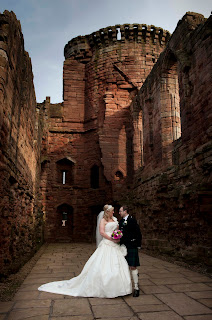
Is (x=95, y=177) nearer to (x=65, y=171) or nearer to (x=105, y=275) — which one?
(x=65, y=171)

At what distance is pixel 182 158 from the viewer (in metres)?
7.84

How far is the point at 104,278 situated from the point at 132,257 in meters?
0.60

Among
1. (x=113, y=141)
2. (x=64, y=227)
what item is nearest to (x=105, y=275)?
(x=113, y=141)

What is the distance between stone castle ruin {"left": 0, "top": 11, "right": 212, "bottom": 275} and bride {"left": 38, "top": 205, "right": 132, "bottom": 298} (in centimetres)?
146

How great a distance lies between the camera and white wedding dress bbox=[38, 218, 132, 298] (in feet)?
13.2

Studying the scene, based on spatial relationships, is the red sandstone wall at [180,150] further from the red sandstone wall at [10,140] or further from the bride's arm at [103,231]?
the red sandstone wall at [10,140]

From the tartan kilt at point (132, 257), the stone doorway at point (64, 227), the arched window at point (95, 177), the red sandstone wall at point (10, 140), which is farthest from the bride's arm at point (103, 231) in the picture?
the arched window at point (95, 177)

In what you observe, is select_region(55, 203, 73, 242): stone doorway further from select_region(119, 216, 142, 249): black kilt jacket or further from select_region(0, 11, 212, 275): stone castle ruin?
select_region(119, 216, 142, 249): black kilt jacket

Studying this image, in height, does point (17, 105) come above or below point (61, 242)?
above

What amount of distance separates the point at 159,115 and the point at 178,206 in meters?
3.77

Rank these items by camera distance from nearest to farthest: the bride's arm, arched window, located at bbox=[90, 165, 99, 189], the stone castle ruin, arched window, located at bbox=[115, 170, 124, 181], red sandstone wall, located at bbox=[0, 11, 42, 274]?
the bride's arm < red sandstone wall, located at bbox=[0, 11, 42, 274] < the stone castle ruin < arched window, located at bbox=[115, 170, 124, 181] < arched window, located at bbox=[90, 165, 99, 189]

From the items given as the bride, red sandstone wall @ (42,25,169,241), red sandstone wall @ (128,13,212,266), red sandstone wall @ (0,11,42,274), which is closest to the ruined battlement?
red sandstone wall @ (42,25,169,241)

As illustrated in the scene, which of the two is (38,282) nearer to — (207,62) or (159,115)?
(207,62)

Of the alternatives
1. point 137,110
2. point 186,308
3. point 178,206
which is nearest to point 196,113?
point 178,206
